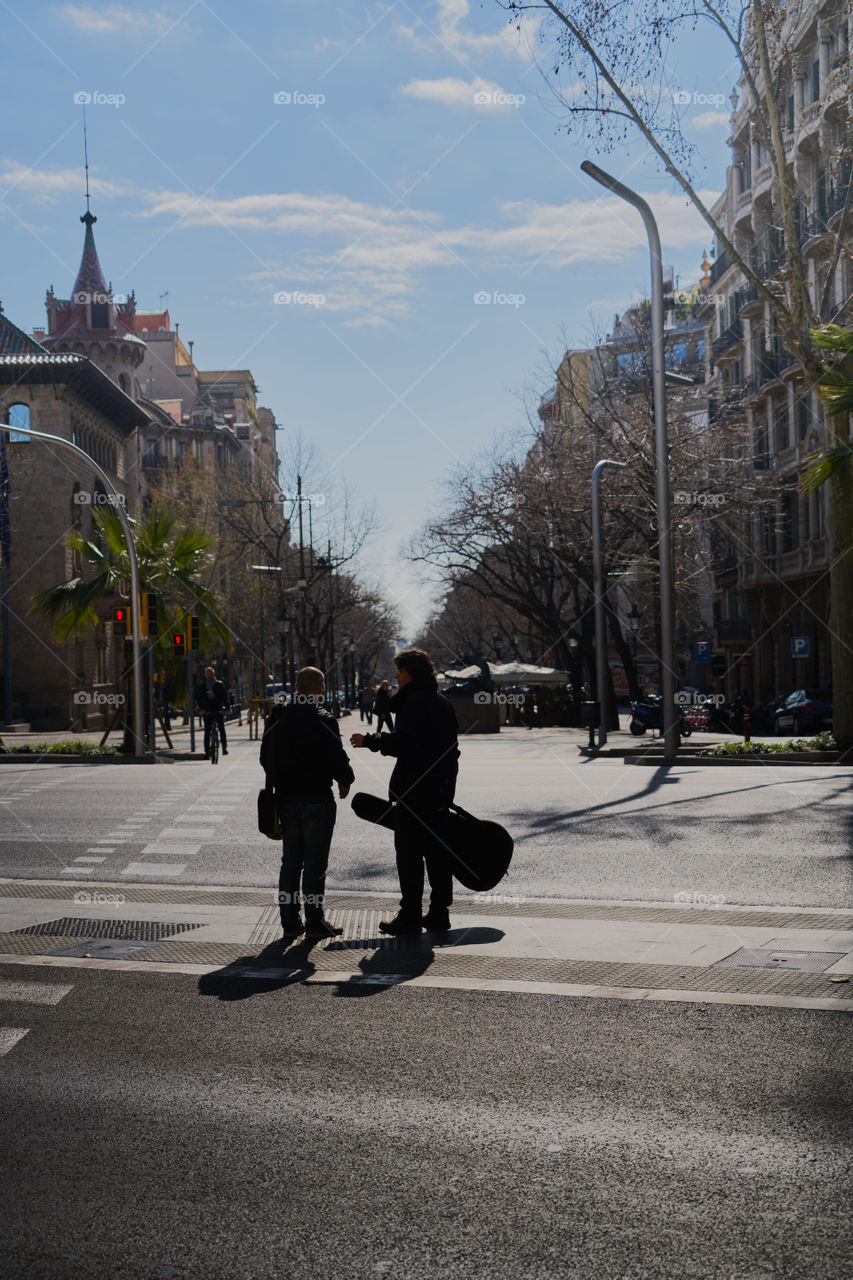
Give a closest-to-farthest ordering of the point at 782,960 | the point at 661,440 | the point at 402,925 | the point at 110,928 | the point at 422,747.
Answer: the point at 782,960, the point at 402,925, the point at 422,747, the point at 110,928, the point at 661,440

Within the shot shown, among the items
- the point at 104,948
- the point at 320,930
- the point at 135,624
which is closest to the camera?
the point at 104,948

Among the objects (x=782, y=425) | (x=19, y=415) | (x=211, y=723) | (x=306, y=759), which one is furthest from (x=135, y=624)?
(x=782, y=425)

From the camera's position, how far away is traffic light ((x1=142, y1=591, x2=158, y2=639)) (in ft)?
93.1

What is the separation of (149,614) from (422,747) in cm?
2060

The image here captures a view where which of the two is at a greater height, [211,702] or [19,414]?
[19,414]

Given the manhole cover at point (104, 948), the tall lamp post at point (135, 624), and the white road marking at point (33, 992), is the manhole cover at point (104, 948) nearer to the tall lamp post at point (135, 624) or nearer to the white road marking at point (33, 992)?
the white road marking at point (33, 992)

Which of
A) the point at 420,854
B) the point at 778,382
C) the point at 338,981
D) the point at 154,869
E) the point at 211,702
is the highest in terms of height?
the point at 778,382

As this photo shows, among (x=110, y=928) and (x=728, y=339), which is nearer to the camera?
(x=110, y=928)

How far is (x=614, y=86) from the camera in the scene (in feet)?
71.5

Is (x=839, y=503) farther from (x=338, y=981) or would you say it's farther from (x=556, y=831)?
(x=338, y=981)

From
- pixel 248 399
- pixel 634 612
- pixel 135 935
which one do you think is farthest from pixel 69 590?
pixel 248 399

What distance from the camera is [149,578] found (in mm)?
30719

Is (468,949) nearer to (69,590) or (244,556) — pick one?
(69,590)

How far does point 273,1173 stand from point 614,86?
20.8 metres
